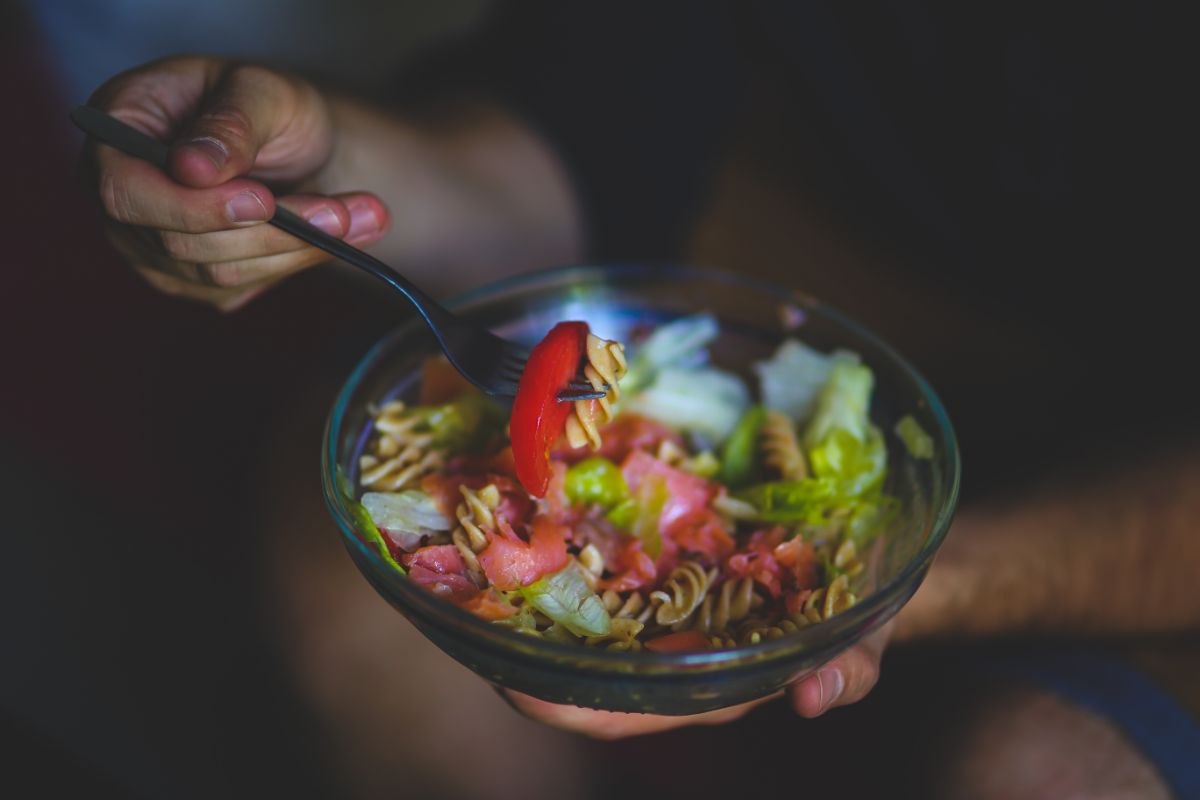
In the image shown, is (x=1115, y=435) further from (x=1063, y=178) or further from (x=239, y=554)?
(x=239, y=554)

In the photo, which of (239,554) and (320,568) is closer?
(320,568)

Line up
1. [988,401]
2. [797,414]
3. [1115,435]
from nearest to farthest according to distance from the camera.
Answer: [797,414] < [1115,435] < [988,401]

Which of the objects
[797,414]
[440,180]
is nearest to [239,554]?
[440,180]

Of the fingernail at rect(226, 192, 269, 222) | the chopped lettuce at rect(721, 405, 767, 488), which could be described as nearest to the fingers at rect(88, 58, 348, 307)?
the fingernail at rect(226, 192, 269, 222)

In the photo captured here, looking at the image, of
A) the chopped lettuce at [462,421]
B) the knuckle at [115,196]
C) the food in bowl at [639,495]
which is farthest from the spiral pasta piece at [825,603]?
the knuckle at [115,196]

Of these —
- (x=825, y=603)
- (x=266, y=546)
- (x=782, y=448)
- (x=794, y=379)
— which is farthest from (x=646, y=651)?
(x=266, y=546)

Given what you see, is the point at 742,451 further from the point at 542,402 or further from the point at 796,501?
the point at 542,402

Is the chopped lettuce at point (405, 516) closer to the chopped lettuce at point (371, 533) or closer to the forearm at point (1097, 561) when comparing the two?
the chopped lettuce at point (371, 533)

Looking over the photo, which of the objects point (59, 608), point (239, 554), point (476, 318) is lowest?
point (59, 608)
